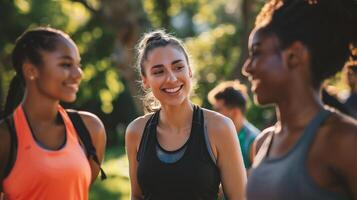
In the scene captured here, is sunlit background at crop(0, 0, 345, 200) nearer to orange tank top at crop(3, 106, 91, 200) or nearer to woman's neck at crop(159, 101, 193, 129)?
woman's neck at crop(159, 101, 193, 129)

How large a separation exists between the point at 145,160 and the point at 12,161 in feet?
2.77

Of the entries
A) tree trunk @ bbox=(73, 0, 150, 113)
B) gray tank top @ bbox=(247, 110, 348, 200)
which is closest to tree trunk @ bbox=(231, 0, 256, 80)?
tree trunk @ bbox=(73, 0, 150, 113)

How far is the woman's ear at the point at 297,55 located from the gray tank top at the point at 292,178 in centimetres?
22

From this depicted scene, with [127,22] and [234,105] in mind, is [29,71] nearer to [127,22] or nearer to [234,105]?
[234,105]

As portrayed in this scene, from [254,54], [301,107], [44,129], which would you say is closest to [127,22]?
[44,129]

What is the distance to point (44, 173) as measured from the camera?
13.3ft

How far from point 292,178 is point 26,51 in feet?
6.45

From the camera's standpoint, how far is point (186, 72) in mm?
4859

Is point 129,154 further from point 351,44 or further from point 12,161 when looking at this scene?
point 351,44

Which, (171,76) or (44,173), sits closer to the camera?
(44,173)

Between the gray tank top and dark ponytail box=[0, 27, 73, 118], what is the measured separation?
161 centimetres

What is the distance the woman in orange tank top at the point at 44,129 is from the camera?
408 centimetres

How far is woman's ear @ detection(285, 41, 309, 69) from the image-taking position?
312 cm

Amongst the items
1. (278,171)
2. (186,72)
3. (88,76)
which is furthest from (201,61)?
(278,171)
